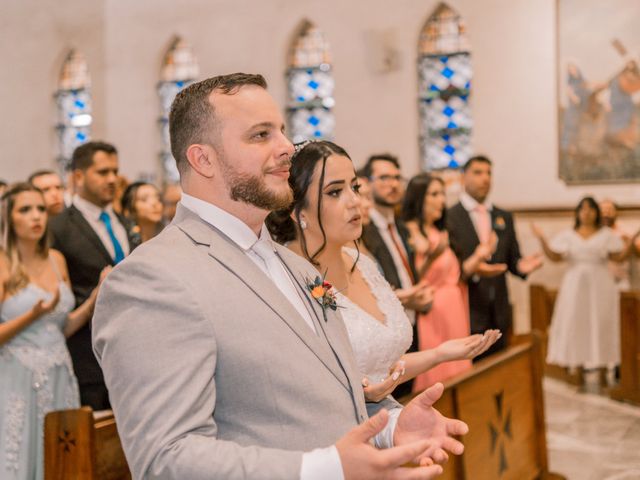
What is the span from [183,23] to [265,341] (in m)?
11.1

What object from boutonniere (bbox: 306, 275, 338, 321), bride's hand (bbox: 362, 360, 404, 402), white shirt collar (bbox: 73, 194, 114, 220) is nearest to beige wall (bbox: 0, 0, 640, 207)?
white shirt collar (bbox: 73, 194, 114, 220)

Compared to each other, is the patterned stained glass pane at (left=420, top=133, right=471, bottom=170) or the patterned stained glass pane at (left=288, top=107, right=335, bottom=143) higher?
the patterned stained glass pane at (left=288, top=107, right=335, bottom=143)

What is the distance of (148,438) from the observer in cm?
141

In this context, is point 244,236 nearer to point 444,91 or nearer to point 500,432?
point 500,432

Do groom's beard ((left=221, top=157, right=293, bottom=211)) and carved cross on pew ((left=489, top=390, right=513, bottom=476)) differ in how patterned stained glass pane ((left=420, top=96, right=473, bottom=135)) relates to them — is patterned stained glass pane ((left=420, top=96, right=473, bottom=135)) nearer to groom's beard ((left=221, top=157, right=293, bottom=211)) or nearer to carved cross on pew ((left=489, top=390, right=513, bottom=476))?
carved cross on pew ((left=489, top=390, right=513, bottom=476))

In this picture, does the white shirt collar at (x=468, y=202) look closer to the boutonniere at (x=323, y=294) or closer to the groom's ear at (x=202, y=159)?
the boutonniere at (x=323, y=294)

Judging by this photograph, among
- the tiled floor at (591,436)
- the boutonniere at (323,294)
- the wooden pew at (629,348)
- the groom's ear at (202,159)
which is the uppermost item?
the groom's ear at (202,159)

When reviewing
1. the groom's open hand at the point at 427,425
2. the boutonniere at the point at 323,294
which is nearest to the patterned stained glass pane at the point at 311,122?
the boutonniere at the point at 323,294

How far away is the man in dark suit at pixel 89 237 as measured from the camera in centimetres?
415

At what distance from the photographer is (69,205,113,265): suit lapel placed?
421 cm

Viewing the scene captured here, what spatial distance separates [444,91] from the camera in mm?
10422

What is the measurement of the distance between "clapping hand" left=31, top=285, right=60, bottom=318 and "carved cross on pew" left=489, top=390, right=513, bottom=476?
6.84 feet

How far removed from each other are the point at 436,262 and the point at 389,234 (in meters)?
0.57

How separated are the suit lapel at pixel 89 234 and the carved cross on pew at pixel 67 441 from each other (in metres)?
1.85
